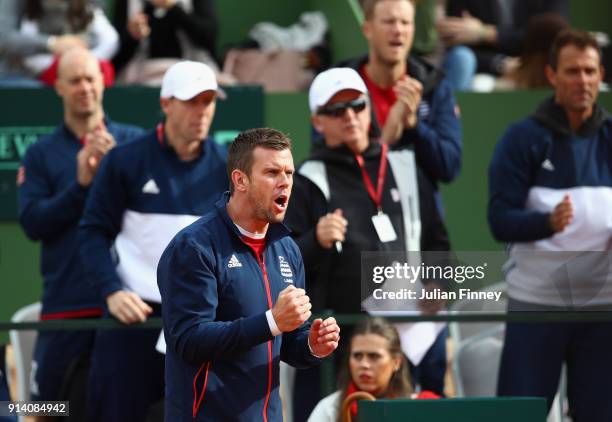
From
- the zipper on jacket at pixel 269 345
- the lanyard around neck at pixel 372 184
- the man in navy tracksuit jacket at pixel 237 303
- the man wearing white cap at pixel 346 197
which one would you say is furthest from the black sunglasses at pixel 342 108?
the zipper on jacket at pixel 269 345

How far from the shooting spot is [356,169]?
19.6 feet

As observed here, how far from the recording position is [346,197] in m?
5.91

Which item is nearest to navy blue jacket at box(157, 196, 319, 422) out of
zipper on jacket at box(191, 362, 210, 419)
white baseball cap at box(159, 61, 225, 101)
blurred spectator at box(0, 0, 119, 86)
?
zipper on jacket at box(191, 362, 210, 419)

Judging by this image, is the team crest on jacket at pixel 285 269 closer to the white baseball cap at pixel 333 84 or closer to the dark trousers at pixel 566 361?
the white baseball cap at pixel 333 84

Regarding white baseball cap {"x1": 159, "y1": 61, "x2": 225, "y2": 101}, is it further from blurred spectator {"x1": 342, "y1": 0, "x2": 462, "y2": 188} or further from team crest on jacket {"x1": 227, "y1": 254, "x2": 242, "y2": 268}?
team crest on jacket {"x1": 227, "y1": 254, "x2": 242, "y2": 268}

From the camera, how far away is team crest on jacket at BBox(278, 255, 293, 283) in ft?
14.8

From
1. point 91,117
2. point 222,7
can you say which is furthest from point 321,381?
point 222,7

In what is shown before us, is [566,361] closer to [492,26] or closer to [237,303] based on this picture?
[237,303]

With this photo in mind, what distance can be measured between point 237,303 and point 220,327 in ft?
0.65

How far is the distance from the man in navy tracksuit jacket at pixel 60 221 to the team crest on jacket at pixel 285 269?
6.34 ft

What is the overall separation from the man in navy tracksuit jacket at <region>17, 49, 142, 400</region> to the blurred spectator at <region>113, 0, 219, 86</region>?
6.31ft

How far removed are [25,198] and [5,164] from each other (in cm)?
170

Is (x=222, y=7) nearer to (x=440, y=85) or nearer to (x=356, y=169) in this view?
(x=440, y=85)
